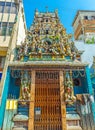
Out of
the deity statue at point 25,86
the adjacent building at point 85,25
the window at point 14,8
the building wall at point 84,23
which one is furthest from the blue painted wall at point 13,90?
the building wall at point 84,23

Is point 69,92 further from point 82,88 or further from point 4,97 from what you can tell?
point 4,97

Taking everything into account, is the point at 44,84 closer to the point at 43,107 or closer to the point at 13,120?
the point at 43,107

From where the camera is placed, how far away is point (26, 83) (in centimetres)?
1562

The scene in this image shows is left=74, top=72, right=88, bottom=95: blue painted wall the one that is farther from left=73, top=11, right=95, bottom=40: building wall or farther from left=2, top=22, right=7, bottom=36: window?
left=73, top=11, right=95, bottom=40: building wall

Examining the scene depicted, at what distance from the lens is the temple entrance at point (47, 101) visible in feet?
45.5

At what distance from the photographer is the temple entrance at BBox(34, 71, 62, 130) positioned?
13.9m

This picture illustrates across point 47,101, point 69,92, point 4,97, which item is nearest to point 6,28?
point 4,97

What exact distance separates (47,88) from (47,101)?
3.58ft

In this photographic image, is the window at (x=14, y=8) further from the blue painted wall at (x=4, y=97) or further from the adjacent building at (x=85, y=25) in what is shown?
the adjacent building at (x=85, y=25)

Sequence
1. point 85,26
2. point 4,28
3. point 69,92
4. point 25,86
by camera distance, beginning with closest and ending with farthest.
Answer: point 69,92, point 25,86, point 4,28, point 85,26

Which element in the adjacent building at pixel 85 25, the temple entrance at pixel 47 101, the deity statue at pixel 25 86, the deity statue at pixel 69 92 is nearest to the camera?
the temple entrance at pixel 47 101

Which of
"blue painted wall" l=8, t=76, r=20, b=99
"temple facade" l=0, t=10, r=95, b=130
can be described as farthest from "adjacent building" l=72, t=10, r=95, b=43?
"blue painted wall" l=8, t=76, r=20, b=99

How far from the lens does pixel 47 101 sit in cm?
1489

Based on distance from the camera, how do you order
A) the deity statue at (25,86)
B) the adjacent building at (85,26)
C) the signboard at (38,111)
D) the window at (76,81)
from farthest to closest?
the adjacent building at (85,26)
the window at (76,81)
the deity statue at (25,86)
the signboard at (38,111)
